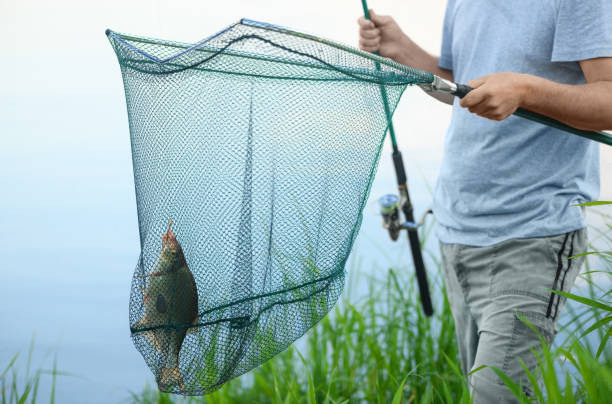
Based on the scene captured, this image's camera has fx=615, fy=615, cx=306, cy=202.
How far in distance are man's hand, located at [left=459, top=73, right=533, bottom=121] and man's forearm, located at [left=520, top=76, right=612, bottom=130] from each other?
0.07 ft

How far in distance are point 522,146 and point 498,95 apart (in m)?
0.39

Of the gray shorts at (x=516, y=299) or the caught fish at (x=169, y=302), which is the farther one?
the gray shorts at (x=516, y=299)

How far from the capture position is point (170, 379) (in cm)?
150

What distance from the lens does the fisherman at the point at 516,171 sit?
1.52 m

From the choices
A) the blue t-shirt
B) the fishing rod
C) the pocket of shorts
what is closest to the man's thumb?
the blue t-shirt

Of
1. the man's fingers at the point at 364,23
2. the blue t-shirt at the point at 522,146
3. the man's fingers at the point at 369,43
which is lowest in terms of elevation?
the blue t-shirt at the point at 522,146

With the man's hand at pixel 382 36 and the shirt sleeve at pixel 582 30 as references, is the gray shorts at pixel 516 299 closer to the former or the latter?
the shirt sleeve at pixel 582 30

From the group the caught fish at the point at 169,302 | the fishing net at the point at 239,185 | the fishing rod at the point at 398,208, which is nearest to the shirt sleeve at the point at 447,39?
the fishing rod at the point at 398,208

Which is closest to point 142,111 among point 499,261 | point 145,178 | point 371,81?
point 145,178

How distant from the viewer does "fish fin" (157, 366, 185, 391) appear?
1485mm

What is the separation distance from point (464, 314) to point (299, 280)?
673 millimetres

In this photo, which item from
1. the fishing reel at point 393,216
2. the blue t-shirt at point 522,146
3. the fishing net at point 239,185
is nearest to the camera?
the fishing net at point 239,185

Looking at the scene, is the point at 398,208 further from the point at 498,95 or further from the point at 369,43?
the point at 498,95

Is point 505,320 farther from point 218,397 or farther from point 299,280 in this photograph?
point 218,397
